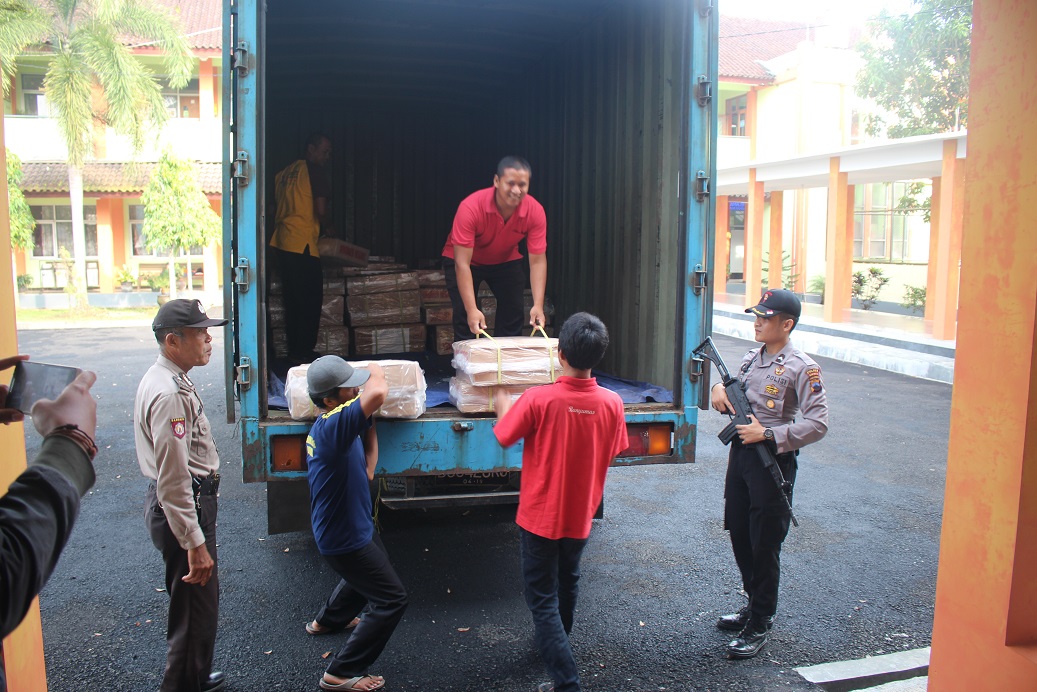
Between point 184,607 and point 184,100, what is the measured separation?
23700mm

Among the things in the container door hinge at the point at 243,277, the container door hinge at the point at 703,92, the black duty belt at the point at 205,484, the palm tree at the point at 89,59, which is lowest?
the black duty belt at the point at 205,484

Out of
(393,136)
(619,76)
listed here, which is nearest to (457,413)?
(619,76)

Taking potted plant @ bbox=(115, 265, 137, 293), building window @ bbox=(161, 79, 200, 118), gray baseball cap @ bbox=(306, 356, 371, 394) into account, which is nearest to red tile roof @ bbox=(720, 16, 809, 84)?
building window @ bbox=(161, 79, 200, 118)

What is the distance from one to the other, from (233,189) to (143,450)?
1.21m

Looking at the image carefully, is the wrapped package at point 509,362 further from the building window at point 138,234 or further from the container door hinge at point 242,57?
the building window at point 138,234

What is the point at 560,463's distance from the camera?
2.98 metres

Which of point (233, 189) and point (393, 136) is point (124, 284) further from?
point (233, 189)

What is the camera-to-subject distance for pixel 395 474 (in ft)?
11.7

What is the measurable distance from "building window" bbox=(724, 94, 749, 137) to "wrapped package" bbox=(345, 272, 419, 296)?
22.9 m

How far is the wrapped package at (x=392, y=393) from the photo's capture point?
3469mm

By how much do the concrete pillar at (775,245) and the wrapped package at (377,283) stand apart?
42.0 feet

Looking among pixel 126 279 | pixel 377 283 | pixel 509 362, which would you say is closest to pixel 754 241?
pixel 377 283

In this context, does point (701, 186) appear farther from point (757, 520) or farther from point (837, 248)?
point (837, 248)

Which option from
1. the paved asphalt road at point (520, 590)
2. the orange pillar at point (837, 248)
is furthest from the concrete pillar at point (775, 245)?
the paved asphalt road at point (520, 590)
